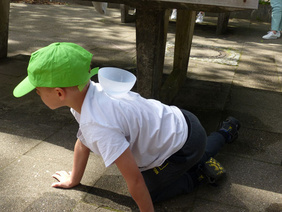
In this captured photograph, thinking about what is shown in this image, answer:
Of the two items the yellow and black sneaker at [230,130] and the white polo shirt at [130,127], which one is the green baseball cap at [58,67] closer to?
the white polo shirt at [130,127]

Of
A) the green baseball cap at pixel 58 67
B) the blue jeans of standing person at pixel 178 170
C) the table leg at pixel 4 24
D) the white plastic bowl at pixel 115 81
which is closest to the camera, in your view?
the green baseball cap at pixel 58 67

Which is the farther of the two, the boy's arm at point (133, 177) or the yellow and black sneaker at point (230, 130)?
the yellow and black sneaker at point (230, 130)

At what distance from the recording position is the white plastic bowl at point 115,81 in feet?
5.47

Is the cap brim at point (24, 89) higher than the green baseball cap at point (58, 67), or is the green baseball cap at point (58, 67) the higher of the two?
the green baseball cap at point (58, 67)

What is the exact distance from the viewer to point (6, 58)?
434 centimetres

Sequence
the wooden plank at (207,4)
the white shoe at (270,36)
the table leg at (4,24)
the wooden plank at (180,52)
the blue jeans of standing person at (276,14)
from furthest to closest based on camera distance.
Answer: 1. the white shoe at (270,36)
2. the blue jeans of standing person at (276,14)
3. the table leg at (4,24)
4. the wooden plank at (180,52)
5. the wooden plank at (207,4)

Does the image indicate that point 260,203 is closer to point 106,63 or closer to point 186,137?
point 186,137

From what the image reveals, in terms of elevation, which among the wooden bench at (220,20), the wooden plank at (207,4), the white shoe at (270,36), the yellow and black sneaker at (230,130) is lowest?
the white shoe at (270,36)

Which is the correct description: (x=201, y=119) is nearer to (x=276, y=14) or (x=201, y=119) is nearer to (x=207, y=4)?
(x=207, y=4)

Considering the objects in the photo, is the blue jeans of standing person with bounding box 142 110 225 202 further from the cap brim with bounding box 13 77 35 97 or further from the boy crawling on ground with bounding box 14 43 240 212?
the cap brim with bounding box 13 77 35 97

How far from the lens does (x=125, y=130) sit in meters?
1.67

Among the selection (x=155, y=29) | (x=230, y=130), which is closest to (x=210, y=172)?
(x=230, y=130)

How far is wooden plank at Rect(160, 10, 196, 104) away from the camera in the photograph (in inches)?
132

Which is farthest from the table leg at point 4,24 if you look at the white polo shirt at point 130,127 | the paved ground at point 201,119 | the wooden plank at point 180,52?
the white polo shirt at point 130,127
